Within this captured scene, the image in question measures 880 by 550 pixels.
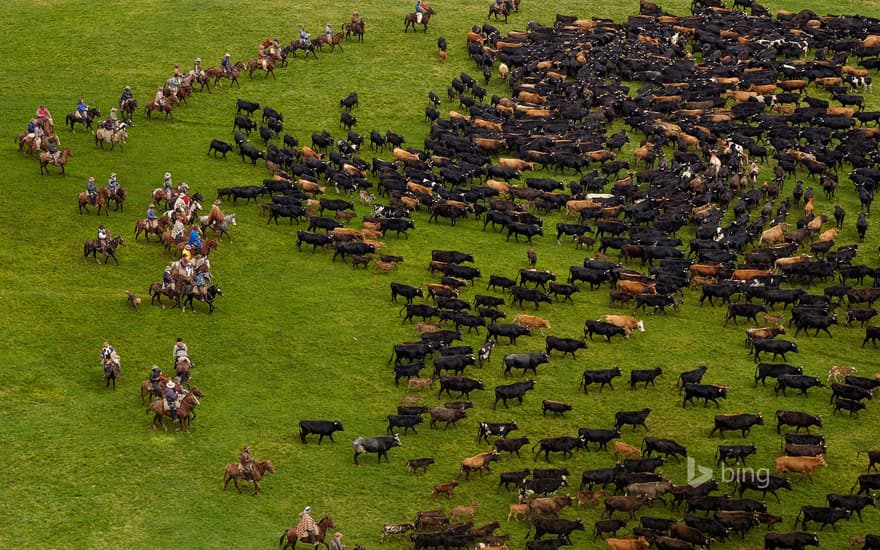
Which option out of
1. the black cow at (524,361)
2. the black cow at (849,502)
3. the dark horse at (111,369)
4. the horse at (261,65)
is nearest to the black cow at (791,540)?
the black cow at (849,502)

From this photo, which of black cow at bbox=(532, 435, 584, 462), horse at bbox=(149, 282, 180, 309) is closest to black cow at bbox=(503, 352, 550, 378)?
black cow at bbox=(532, 435, 584, 462)

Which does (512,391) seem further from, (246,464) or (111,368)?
(111,368)

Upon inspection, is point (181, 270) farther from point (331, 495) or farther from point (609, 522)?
point (609, 522)

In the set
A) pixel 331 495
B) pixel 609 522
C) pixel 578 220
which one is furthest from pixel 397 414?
pixel 578 220

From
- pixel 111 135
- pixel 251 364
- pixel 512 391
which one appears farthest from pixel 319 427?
pixel 111 135

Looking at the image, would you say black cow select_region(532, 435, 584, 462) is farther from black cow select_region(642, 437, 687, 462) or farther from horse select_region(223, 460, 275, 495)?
horse select_region(223, 460, 275, 495)

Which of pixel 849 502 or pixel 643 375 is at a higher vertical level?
pixel 643 375
